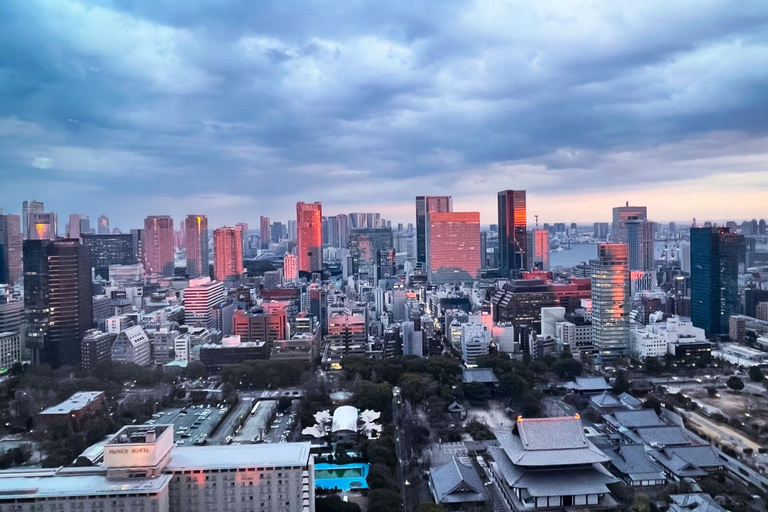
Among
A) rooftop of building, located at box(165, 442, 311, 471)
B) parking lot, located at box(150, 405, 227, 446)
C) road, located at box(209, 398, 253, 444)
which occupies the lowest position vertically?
road, located at box(209, 398, 253, 444)

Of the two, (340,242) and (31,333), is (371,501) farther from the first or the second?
(340,242)

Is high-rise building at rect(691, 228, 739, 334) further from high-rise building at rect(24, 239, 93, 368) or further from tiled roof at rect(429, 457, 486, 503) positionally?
high-rise building at rect(24, 239, 93, 368)

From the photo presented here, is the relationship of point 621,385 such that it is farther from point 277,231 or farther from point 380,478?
point 277,231

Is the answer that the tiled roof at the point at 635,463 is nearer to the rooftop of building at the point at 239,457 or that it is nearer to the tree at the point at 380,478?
the tree at the point at 380,478

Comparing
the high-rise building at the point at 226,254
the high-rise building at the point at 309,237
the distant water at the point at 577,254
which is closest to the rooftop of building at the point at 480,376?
the high-rise building at the point at 226,254

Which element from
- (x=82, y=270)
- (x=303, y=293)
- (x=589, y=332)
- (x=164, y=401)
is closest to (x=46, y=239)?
(x=82, y=270)

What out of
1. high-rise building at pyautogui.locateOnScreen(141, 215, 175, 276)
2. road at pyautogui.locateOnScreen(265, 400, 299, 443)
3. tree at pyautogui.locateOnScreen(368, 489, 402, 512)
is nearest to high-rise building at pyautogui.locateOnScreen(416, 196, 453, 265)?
high-rise building at pyautogui.locateOnScreen(141, 215, 175, 276)
